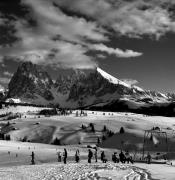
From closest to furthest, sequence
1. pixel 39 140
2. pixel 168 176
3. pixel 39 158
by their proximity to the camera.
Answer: pixel 168 176
pixel 39 158
pixel 39 140

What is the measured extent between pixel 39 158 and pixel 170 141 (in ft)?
205

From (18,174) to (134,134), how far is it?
113828 mm

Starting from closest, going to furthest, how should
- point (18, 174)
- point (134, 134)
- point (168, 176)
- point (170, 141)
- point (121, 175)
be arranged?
point (168, 176), point (121, 175), point (18, 174), point (170, 141), point (134, 134)

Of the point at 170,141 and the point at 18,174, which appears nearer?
the point at 18,174

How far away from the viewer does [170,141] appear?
425 feet

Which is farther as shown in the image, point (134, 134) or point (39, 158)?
point (134, 134)

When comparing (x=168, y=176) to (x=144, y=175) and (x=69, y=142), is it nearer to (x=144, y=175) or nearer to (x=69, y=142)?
(x=144, y=175)

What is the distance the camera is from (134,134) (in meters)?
150

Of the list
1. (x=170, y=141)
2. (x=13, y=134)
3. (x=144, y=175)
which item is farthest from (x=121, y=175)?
(x=13, y=134)

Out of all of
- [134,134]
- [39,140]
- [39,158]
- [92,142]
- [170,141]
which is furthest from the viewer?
[39,140]

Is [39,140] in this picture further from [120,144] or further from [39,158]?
[39,158]

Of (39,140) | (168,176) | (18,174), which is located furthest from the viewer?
(39,140)

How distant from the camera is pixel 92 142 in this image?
163625 mm

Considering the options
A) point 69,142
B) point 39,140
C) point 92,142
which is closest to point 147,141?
point 92,142
